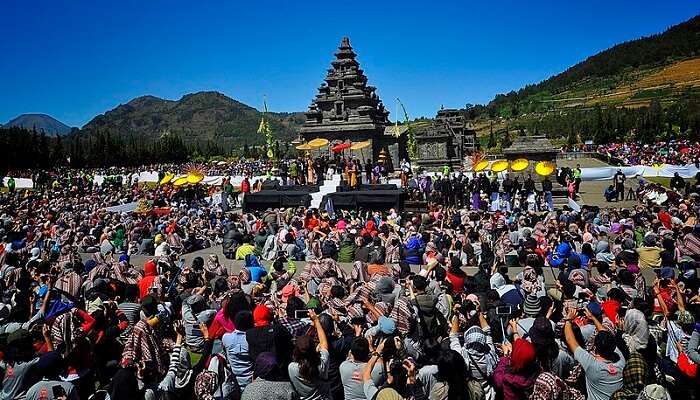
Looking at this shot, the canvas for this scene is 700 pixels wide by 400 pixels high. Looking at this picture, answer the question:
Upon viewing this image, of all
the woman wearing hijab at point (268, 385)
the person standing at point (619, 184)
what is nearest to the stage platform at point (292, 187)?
the person standing at point (619, 184)

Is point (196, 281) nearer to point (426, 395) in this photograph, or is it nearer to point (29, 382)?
point (29, 382)

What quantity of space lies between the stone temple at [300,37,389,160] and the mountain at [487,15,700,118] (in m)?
88.0

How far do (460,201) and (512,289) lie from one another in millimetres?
16947

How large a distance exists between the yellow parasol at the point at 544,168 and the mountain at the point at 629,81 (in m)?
104

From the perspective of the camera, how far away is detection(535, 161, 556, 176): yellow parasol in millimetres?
24562

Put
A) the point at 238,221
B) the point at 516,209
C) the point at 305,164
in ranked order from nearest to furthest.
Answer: the point at 238,221, the point at 516,209, the point at 305,164

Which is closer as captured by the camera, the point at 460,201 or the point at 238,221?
the point at 238,221

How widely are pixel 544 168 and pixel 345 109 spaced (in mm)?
28442

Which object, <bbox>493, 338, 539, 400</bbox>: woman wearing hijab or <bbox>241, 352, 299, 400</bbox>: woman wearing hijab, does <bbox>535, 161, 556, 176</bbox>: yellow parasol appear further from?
<bbox>241, 352, 299, 400</bbox>: woman wearing hijab

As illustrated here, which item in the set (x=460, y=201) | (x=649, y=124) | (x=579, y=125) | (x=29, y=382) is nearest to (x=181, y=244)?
(x=29, y=382)

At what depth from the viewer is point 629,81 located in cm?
15638

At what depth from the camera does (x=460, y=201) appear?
24812 mm

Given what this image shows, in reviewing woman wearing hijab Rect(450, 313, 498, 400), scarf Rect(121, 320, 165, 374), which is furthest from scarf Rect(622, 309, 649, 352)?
scarf Rect(121, 320, 165, 374)

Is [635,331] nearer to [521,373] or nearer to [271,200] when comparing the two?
[521,373]
